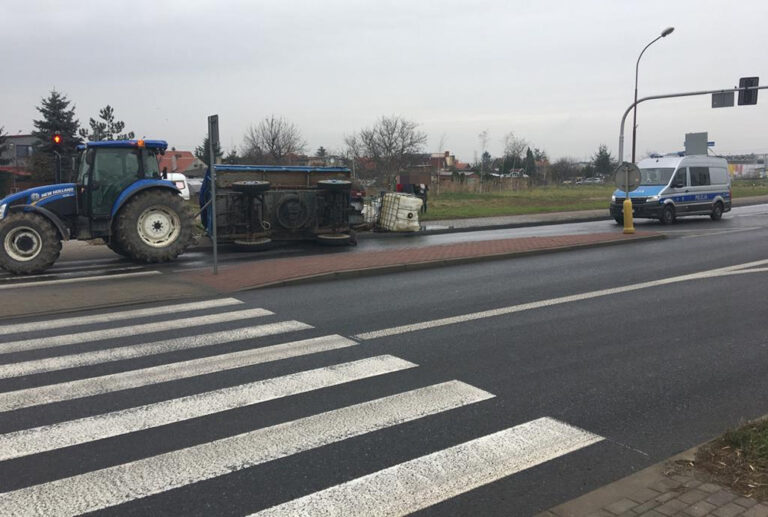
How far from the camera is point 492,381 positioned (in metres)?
5.52

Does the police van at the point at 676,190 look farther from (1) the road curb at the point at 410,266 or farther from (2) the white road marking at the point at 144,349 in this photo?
(2) the white road marking at the point at 144,349

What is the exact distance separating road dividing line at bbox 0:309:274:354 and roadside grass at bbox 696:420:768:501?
226 inches

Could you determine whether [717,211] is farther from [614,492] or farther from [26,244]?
[614,492]

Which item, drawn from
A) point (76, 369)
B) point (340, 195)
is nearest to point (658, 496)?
point (76, 369)

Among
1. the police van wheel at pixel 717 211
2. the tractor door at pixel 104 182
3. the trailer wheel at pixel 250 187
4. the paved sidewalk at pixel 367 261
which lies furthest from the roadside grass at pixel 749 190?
the tractor door at pixel 104 182

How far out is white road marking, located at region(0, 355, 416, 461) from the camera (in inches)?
170

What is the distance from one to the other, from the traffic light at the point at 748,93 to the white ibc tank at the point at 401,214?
1788 cm

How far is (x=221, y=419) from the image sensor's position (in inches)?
184

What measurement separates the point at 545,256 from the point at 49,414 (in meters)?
11.4

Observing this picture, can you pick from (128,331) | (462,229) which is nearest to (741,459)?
(128,331)

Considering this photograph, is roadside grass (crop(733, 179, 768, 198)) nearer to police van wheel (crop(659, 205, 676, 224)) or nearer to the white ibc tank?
police van wheel (crop(659, 205, 676, 224))

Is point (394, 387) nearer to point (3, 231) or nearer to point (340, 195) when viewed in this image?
point (3, 231)

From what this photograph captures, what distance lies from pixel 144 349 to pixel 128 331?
0.98 metres

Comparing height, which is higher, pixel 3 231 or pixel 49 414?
pixel 3 231
